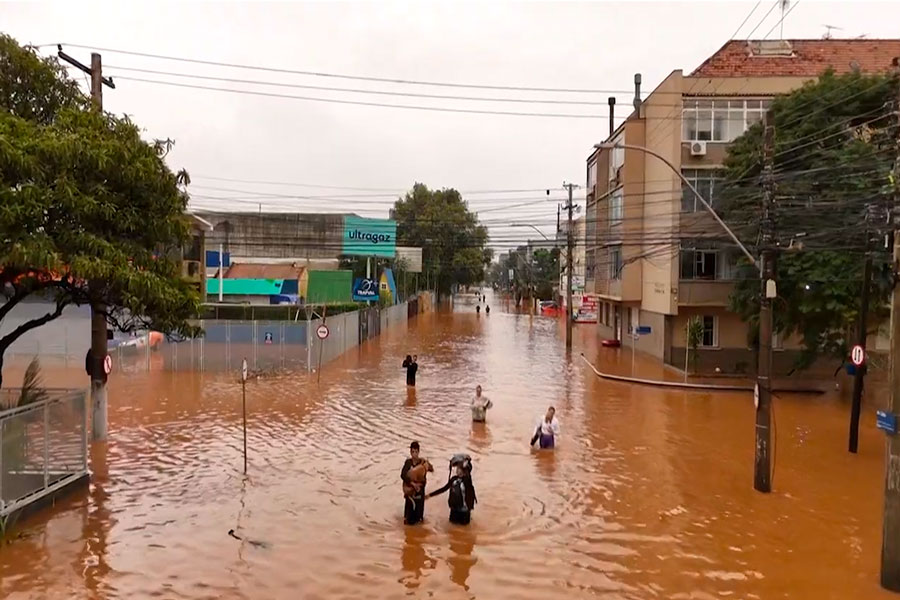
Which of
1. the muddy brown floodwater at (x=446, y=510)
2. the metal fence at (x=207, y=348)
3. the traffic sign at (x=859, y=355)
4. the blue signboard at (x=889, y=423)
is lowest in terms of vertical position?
the muddy brown floodwater at (x=446, y=510)

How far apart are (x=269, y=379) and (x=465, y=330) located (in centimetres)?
3065

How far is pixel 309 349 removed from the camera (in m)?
29.4

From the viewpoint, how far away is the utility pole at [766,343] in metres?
13.4

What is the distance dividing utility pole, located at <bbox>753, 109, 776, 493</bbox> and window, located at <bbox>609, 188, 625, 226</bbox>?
23.0 meters

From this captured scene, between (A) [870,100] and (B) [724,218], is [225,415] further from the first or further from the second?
(A) [870,100]

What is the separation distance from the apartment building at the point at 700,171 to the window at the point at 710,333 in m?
0.04

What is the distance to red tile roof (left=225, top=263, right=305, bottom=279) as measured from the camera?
61.8 meters

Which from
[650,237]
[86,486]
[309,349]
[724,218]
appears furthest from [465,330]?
[86,486]

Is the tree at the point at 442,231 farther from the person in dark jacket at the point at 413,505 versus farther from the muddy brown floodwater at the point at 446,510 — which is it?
the person in dark jacket at the point at 413,505

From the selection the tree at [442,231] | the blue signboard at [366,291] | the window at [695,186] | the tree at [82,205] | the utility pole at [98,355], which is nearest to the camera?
the tree at [82,205]

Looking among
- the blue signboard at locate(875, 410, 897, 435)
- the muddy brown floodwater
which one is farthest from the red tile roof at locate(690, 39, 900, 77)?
the blue signboard at locate(875, 410, 897, 435)

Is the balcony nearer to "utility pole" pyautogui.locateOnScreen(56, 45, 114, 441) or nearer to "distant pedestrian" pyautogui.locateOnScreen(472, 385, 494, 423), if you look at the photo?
"distant pedestrian" pyautogui.locateOnScreen(472, 385, 494, 423)

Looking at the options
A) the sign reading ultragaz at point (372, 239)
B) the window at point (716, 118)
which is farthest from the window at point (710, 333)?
the sign reading ultragaz at point (372, 239)

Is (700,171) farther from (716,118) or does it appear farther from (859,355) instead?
(859,355)
